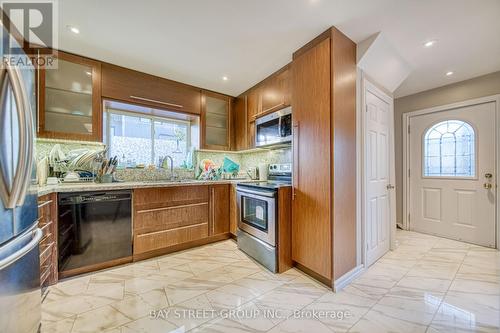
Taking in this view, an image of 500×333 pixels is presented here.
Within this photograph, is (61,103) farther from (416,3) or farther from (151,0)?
(416,3)

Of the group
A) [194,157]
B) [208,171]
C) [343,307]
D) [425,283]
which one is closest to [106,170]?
[194,157]

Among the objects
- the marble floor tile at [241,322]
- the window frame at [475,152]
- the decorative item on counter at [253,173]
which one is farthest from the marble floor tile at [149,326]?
the window frame at [475,152]

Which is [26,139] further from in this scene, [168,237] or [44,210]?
[168,237]

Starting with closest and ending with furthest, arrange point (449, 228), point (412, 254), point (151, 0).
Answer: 1. point (151, 0)
2. point (412, 254)
3. point (449, 228)

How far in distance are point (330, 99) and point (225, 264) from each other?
2.05m

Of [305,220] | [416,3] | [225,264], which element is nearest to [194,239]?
[225,264]

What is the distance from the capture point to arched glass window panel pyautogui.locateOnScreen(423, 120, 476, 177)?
2809mm

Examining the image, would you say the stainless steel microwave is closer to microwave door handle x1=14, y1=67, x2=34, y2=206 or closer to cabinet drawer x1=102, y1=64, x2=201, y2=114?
cabinet drawer x1=102, y1=64, x2=201, y2=114

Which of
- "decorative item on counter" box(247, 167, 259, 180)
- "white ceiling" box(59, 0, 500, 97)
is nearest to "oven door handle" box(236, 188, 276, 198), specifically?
"decorative item on counter" box(247, 167, 259, 180)

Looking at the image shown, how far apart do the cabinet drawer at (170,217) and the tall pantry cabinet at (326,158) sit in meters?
1.33

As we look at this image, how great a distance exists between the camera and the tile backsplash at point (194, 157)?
2.25 m

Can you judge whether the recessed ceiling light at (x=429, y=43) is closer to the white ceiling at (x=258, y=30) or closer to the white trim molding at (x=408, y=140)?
the white ceiling at (x=258, y=30)

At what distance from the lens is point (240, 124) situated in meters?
3.38

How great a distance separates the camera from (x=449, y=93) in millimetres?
2967
